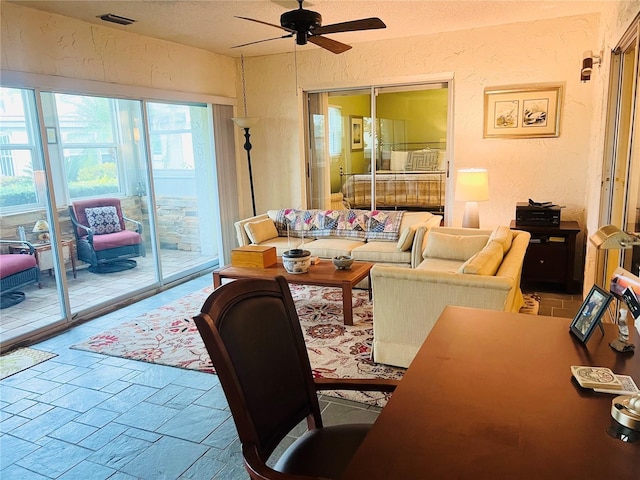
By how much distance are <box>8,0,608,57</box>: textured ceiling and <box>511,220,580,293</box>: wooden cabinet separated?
2.10 metres

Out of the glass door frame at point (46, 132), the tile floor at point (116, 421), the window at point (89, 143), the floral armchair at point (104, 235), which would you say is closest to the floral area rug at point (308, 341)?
the tile floor at point (116, 421)

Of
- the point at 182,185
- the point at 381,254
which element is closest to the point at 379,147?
the point at 381,254

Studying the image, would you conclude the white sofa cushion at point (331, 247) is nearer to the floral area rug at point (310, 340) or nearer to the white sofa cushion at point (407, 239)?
the white sofa cushion at point (407, 239)

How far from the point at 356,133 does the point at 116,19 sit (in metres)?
3.05

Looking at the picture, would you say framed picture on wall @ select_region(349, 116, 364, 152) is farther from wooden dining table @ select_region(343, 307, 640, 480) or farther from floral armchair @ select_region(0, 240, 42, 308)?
wooden dining table @ select_region(343, 307, 640, 480)

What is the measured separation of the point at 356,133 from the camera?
6.10m

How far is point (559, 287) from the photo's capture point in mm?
4871

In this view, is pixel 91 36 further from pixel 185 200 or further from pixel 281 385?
pixel 281 385

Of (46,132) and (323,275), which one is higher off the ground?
(46,132)

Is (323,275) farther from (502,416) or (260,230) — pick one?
(502,416)

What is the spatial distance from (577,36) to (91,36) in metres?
4.73

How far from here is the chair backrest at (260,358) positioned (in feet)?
4.09

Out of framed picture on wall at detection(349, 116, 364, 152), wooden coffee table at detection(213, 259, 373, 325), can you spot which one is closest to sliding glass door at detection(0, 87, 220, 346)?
wooden coffee table at detection(213, 259, 373, 325)

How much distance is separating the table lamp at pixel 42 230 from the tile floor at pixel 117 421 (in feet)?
3.80
